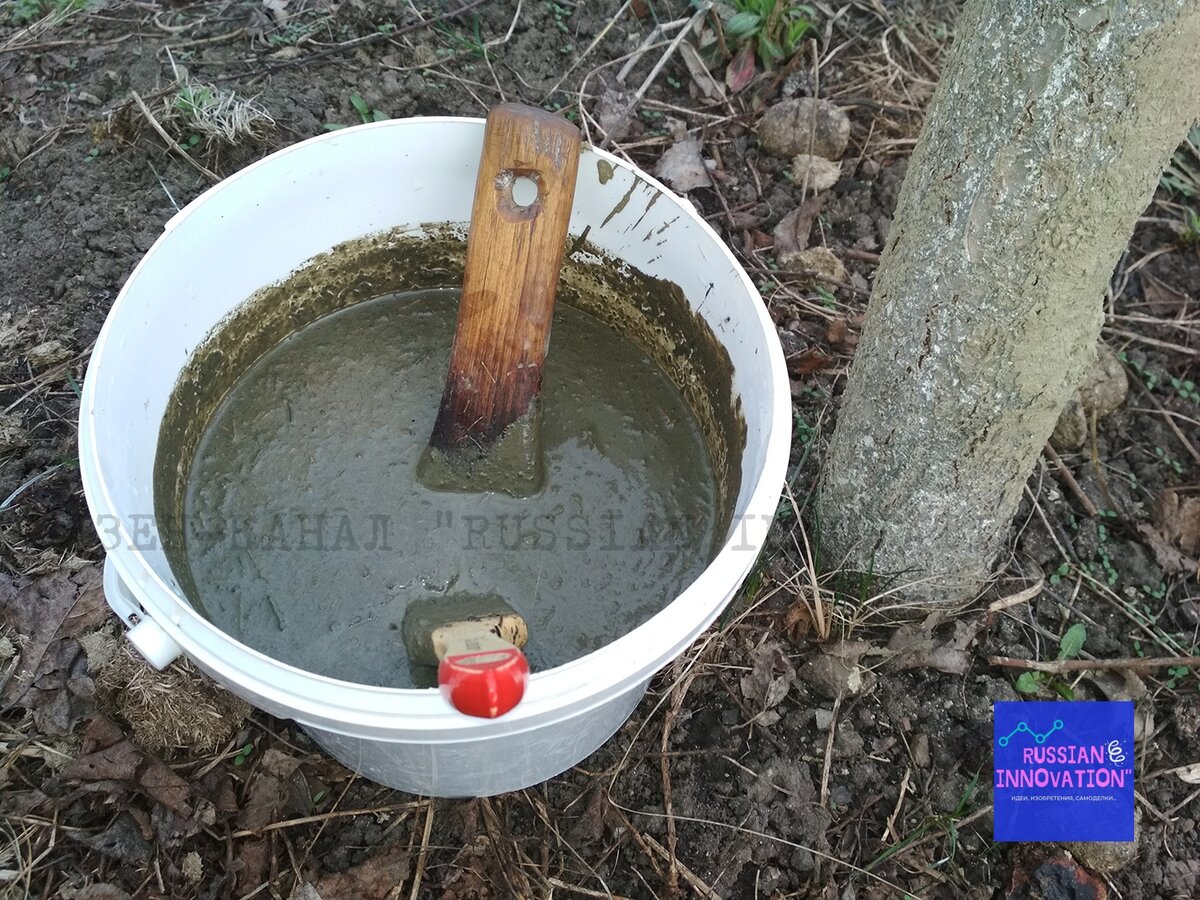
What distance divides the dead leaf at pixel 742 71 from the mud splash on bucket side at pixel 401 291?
2.69 ft

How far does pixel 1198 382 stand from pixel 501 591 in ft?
5.07

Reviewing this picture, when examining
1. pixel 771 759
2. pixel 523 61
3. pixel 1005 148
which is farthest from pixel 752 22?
pixel 771 759

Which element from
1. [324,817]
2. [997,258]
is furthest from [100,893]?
[997,258]

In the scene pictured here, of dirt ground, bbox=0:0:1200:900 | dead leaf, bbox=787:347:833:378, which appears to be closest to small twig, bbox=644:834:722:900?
dirt ground, bbox=0:0:1200:900

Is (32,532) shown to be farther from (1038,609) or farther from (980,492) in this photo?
(1038,609)

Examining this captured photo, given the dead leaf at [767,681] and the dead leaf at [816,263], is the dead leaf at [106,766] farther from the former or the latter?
the dead leaf at [816,263]

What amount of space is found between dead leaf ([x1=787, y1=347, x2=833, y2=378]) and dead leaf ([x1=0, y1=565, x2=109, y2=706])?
1304 millimetres

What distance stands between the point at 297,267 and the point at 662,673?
0.92 metres

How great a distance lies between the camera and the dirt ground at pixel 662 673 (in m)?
1.33

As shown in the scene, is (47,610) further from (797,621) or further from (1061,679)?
(1061,679)

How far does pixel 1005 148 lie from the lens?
0.99 meters

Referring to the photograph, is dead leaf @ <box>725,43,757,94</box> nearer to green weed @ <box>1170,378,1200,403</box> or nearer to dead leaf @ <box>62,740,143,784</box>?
green weed @ <box>1170,378,1200,403</box>

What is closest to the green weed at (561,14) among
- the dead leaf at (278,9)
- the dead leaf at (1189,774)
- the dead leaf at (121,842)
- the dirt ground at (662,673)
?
the dirt ground at (662,673)

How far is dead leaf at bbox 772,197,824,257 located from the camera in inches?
75.5
